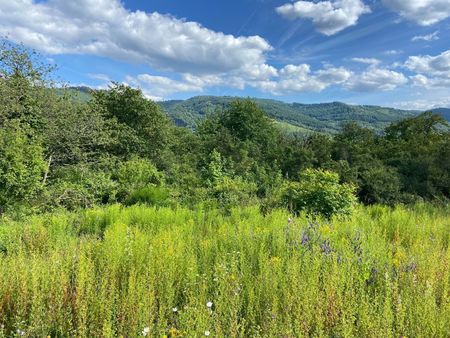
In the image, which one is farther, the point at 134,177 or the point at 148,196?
the point at 134,177

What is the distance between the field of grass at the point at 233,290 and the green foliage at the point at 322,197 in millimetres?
3026

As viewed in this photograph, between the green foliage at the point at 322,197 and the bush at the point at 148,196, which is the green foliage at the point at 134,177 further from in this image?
the green foliage at the point at 322,197

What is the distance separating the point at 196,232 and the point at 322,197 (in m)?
3.48

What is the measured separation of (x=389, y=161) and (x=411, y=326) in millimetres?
13503

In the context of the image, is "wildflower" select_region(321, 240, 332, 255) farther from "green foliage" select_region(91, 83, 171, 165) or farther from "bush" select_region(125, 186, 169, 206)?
"green foliage" select_region(91, 83, 171, 165)

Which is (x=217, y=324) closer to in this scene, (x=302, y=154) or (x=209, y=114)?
(x=302, y=154)

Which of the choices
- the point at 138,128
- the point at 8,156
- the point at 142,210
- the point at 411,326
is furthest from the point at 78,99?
the point at 411,326

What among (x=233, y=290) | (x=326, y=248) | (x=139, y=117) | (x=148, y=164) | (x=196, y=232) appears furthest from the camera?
(x=139, y=117)

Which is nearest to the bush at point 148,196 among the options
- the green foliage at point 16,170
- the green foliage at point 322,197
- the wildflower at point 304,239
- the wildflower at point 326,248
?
the green foliage at point 16,170

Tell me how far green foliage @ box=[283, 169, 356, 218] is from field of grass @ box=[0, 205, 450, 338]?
9.93ft

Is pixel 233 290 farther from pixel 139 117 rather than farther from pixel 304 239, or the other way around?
pixel 139 117

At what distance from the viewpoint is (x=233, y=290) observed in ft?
9.71

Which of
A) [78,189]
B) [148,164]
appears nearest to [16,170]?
[78,189]

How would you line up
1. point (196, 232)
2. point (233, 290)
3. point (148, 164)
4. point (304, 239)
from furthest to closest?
point (148, 164) → point (196, 232) → point (304, 239) → point (233, 290)
